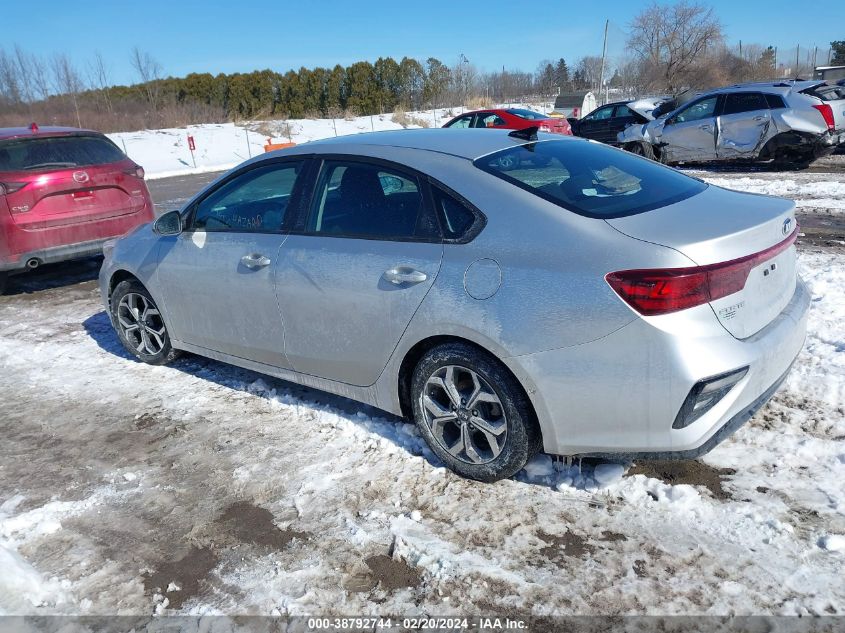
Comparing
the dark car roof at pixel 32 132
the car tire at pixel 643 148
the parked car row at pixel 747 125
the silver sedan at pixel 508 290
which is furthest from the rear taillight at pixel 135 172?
the car tire at pixel 643 148

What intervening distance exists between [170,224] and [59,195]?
3.14m

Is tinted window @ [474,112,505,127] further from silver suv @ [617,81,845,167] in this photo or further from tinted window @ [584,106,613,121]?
tinted window @ [584,106,613,121]

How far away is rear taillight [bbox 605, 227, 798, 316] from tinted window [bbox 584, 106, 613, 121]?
59.1 ft

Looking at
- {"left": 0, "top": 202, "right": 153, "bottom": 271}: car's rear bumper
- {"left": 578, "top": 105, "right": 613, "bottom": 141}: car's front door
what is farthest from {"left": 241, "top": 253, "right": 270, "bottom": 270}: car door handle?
{"left": 578, "top": 105, "right": 613, "bottom": 141}: car's front door

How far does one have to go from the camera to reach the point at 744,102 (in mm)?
13023

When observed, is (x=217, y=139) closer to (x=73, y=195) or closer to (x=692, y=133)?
(x=692, y=133)

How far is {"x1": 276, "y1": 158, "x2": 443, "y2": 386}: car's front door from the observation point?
333 cm

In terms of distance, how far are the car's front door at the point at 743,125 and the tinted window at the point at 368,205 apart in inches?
458

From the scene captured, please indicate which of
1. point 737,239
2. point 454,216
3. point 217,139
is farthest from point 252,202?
point 217,139

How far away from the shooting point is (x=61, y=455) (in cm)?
391

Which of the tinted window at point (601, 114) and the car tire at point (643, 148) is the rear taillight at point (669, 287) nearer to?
the car tire at point (643, 148)

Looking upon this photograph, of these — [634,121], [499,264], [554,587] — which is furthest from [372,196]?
[634,121]

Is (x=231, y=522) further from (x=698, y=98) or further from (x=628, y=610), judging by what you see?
(x=698, y=98)

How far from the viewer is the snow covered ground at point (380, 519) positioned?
2.59 m
